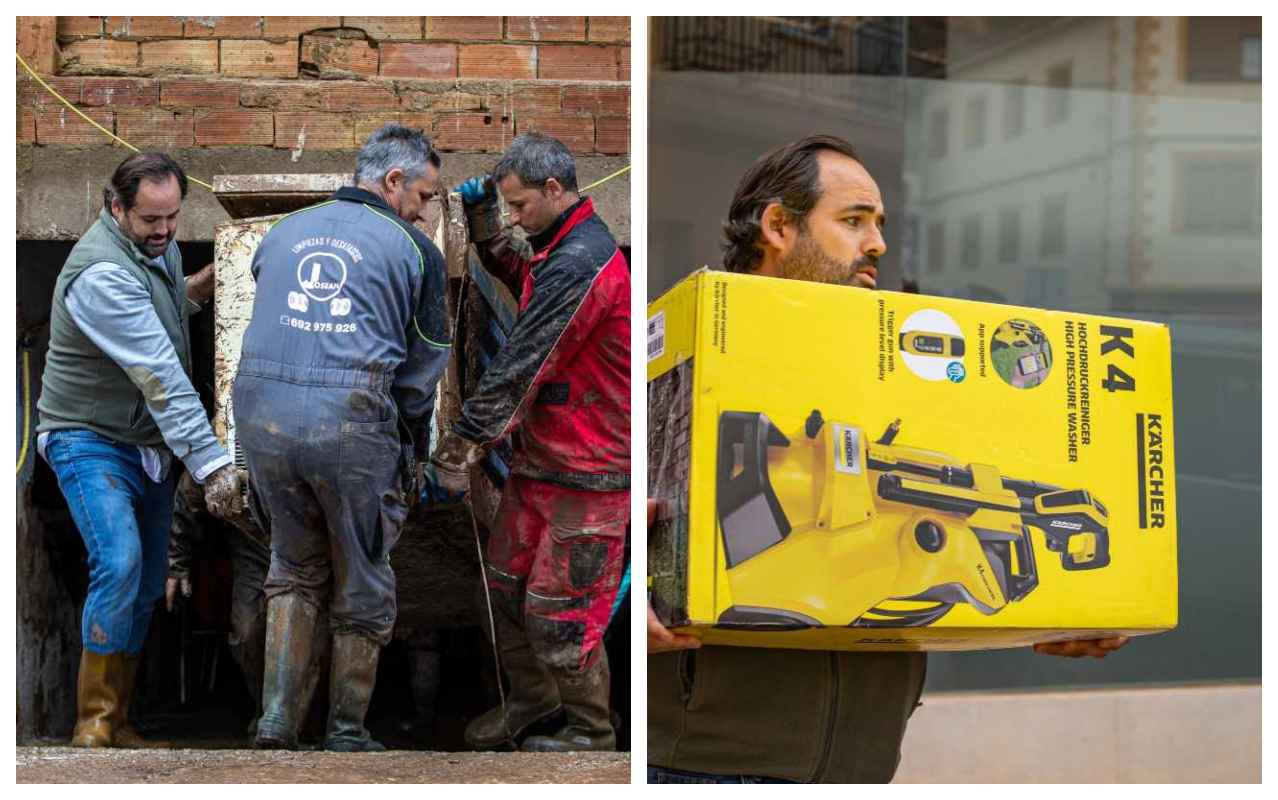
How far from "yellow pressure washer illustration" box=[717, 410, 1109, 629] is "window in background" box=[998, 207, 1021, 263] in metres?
3.78

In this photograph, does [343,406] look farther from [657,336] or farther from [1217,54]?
[1217,54]

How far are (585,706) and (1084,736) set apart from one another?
10.8 ft

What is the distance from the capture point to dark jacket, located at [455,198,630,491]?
127 inches

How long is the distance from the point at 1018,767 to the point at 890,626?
3.76m

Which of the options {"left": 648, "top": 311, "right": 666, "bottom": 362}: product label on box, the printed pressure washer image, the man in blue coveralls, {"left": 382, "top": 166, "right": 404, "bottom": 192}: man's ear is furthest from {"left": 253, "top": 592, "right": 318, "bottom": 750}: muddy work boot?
the printed pressure washer image

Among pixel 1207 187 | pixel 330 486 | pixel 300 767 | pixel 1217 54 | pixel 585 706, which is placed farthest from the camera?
pixel 1207 187

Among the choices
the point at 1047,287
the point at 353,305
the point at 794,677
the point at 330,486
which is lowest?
the point at 794,677

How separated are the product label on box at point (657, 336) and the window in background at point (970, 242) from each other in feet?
12.7

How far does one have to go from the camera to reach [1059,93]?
6145mm

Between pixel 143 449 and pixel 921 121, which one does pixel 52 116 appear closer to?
pixel 143 449

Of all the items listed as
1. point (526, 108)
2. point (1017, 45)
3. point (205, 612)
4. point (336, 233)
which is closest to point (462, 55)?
point (526, 108)

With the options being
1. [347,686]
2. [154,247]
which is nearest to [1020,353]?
[347,686]

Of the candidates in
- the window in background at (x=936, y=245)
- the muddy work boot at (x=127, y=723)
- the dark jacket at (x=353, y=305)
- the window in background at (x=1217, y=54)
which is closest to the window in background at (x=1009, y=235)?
the window in background at (x=936, y=245)

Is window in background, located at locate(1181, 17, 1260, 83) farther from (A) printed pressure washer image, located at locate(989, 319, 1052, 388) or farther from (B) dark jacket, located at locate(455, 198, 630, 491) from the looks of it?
(A) printed pressure washer image, located at locate(989, 319, 1052, 388)
